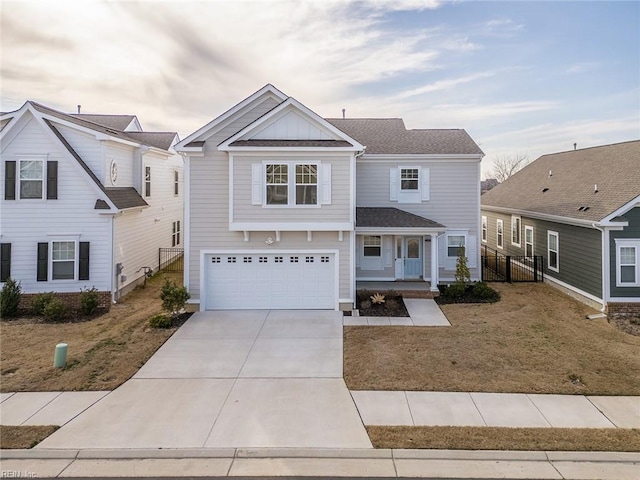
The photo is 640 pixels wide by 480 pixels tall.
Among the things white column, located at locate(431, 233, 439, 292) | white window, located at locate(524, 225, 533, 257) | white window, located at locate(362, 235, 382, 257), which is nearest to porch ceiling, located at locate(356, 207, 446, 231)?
white column, located at locate(431, 233, 439, 292)

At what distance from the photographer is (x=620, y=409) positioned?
295 inches

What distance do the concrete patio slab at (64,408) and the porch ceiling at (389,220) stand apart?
1017 centimetres

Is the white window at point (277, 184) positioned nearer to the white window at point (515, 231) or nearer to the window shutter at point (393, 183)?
the window shutter at point (393, 183)

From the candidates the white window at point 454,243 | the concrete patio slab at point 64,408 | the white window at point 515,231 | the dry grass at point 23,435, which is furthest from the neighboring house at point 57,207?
the white window at point 515,231

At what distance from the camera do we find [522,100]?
80.6 ft

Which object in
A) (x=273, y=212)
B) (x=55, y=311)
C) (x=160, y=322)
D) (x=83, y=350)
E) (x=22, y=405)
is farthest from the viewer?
(x=273, y=212)

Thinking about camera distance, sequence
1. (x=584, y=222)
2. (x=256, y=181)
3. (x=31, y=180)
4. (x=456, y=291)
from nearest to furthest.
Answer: (x=256, y=181) < (x=584, y=222) < (x=31, y=180) < (x=456, y=291)

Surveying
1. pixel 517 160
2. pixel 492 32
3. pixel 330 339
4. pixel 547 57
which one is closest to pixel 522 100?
pixel 547 57

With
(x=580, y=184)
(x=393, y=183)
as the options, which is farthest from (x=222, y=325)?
(x=580, y=184)

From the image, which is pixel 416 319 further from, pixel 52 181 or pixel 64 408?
pixel 52 181

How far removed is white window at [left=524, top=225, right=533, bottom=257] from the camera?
19.7m

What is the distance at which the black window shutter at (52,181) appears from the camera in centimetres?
1438

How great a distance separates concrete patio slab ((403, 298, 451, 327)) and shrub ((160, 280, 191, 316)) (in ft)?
26.2

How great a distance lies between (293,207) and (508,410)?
29.7 ft
